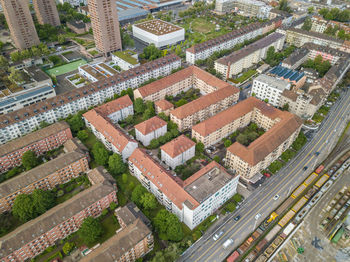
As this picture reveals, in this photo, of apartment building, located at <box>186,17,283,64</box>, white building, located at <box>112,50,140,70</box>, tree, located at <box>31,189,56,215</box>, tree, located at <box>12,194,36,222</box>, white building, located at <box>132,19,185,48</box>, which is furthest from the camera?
white building, located at <box>132,19,185,48</box>

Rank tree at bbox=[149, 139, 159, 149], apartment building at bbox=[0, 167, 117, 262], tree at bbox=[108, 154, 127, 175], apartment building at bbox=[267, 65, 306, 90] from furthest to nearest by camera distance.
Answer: apartment building at bbox=[267, 65, 306, 90]
tree at bbox=[149, 139, 159, 149]
tree at bbox=[108, 154, 127, 175]
apartment building at bbox=[0, 167, 117, 262]

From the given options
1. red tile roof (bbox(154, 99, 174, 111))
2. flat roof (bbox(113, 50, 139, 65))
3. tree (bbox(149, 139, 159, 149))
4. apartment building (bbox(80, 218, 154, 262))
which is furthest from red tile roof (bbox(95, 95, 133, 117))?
apartment building (bbox(80, 218, 154, 262))

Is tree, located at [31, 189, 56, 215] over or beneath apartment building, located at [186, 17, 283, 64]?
beneath

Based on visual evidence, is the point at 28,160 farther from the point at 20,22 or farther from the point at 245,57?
the point at 245,57

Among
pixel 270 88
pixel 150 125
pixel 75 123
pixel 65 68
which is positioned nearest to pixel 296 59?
pixel 270 88

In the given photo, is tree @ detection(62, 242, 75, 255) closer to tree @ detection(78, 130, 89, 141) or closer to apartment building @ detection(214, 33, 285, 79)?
tree @ detection(78, 130, 89, 141)

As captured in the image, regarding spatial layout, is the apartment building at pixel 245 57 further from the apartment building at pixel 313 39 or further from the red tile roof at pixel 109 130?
the red tile roof at pixel 109 130

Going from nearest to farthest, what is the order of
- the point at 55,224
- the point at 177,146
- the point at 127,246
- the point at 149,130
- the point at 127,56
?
the point at 127,246
the point at 55,224
the point at 177,146
the point at 149,130
the point at 127,56
